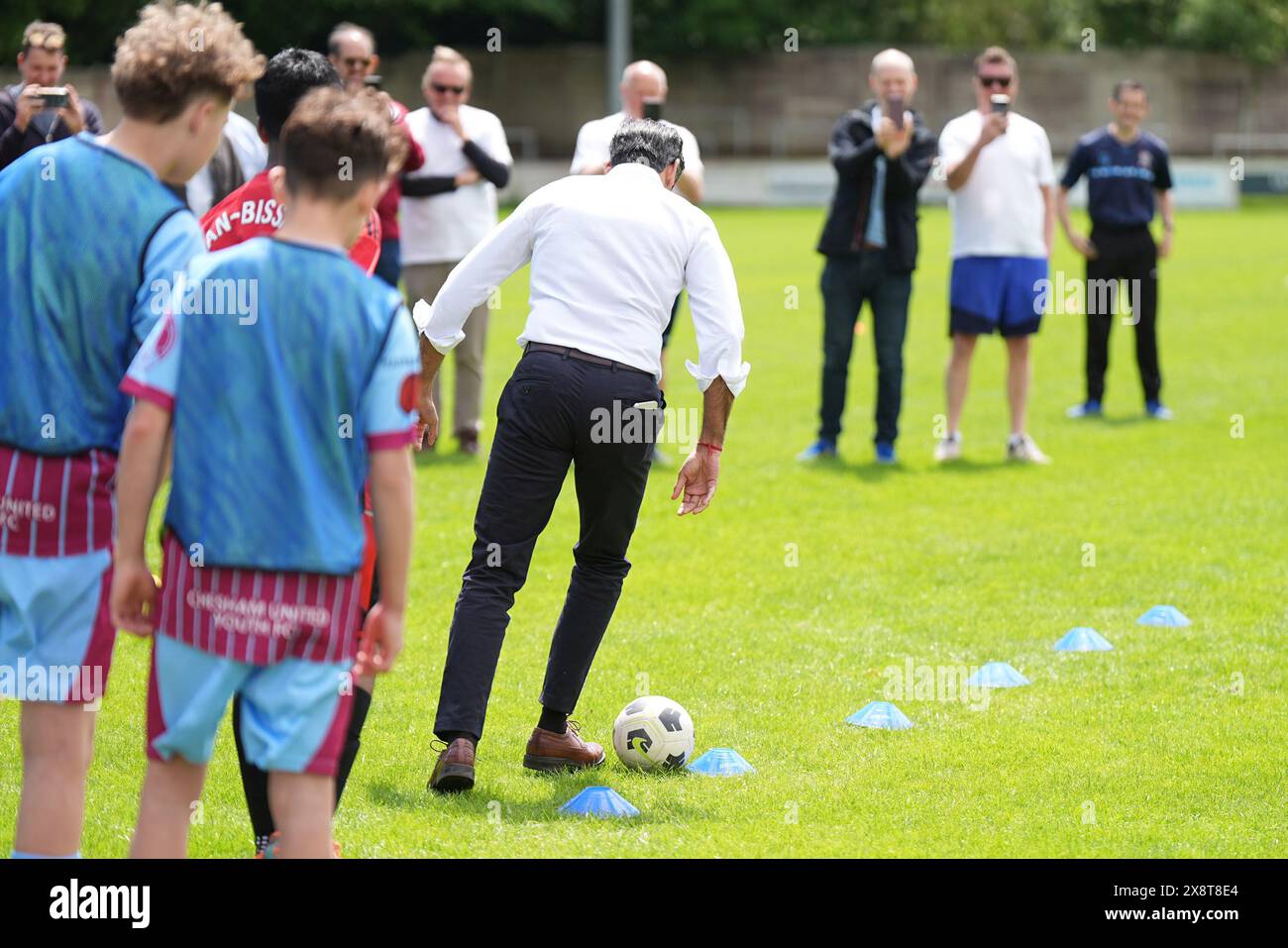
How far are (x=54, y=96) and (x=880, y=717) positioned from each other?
5.17 metres

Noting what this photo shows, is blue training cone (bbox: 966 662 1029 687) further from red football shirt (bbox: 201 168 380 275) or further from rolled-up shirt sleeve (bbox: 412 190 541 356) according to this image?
red football shirt (bbox: 201 168 380 275)

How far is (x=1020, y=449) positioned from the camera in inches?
464

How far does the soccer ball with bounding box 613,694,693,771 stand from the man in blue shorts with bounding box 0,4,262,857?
2110 millimetres

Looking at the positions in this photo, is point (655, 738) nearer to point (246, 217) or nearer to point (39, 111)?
point (246, 217)

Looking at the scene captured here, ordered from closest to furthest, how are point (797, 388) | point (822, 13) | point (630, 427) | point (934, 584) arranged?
1. point (630, 427)
2. point (934, 584)
3. point (797, 388)
4. point (822, 13)

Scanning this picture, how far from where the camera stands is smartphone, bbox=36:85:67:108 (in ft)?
26.8

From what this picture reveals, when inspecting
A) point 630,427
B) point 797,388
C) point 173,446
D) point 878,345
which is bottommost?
point 797,388

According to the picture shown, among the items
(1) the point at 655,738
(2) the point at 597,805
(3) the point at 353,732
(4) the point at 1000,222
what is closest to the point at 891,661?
(1) the point at 655,738

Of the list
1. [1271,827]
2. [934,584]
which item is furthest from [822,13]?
[1271,827]

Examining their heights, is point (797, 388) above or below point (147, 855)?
below

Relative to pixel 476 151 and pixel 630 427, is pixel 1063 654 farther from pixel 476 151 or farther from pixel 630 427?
pixel 476 151

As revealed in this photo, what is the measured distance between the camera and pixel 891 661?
6992 mm

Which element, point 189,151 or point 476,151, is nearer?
point 189,151
